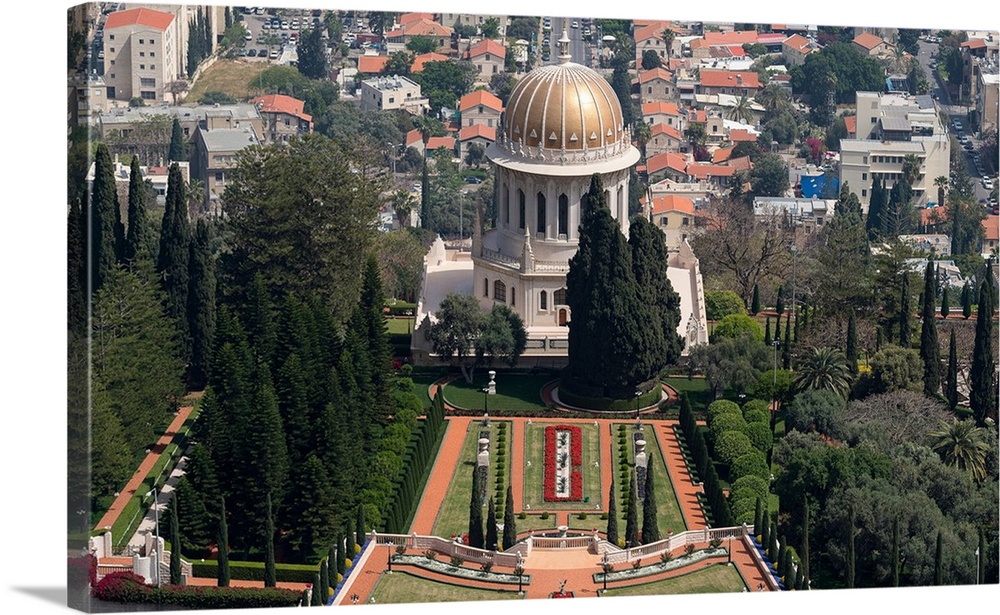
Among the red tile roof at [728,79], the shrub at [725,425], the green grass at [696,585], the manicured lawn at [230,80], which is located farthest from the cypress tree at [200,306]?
the red tile roof at [728,79]

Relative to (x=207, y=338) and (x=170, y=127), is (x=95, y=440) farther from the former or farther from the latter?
(x=170, y=127)

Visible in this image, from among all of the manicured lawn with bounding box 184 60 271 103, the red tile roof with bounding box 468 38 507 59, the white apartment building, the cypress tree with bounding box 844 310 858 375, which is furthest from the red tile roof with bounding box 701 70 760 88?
the cypress tree with bounding box 844 310 858 375

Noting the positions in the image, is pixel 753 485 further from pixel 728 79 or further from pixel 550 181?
pixel 728 79

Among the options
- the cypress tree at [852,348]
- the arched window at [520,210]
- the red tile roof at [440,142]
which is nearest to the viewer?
the cypress tree at [852,348]

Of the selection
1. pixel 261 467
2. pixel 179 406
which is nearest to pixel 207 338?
pixel 179 406

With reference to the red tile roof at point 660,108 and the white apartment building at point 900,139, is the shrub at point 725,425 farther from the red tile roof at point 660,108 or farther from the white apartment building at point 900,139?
the red tile roof at point 660,108

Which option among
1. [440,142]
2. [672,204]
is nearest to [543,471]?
[672,204]
